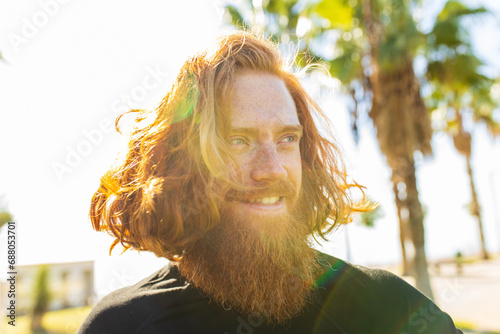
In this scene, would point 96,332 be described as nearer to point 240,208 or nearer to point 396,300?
point 240,208

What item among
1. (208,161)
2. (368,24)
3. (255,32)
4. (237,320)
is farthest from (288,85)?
(368,24)

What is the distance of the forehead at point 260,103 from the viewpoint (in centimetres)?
178

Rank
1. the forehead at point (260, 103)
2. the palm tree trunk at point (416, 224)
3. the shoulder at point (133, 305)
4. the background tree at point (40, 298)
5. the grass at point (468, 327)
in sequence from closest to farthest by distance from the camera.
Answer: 1. the shoulder at point (133, 305)
2. the forehead at point (260, 103)
3. the background tree at point (40, 298)
4. the grass at point (468, 327)
5. the palm tree trunk at point (416, 224)

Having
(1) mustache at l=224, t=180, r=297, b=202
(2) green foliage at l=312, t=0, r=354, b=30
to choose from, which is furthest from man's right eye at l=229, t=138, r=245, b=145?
(2) green foliage at l=312, t=0, r=354, b=30

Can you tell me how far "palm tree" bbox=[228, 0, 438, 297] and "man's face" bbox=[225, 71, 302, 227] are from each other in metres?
6.96

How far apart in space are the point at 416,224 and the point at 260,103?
792 cm

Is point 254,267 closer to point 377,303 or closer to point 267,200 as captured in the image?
point 267,200

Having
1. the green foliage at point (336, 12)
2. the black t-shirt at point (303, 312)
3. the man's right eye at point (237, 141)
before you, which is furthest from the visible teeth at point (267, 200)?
the green foliage at point (336, 12)

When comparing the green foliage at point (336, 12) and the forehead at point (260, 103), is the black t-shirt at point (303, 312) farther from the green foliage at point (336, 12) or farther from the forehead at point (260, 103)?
the green foliage at point (336, 12)

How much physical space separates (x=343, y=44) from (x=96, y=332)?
960 cm

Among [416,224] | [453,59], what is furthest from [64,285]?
[453,59]

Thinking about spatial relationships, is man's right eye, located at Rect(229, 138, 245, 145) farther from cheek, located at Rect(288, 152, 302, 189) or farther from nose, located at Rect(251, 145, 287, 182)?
cheek, located at Rect(288, 152, 302, 189)

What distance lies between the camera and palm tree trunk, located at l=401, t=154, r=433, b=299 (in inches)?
338

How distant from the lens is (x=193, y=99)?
1912 mm
